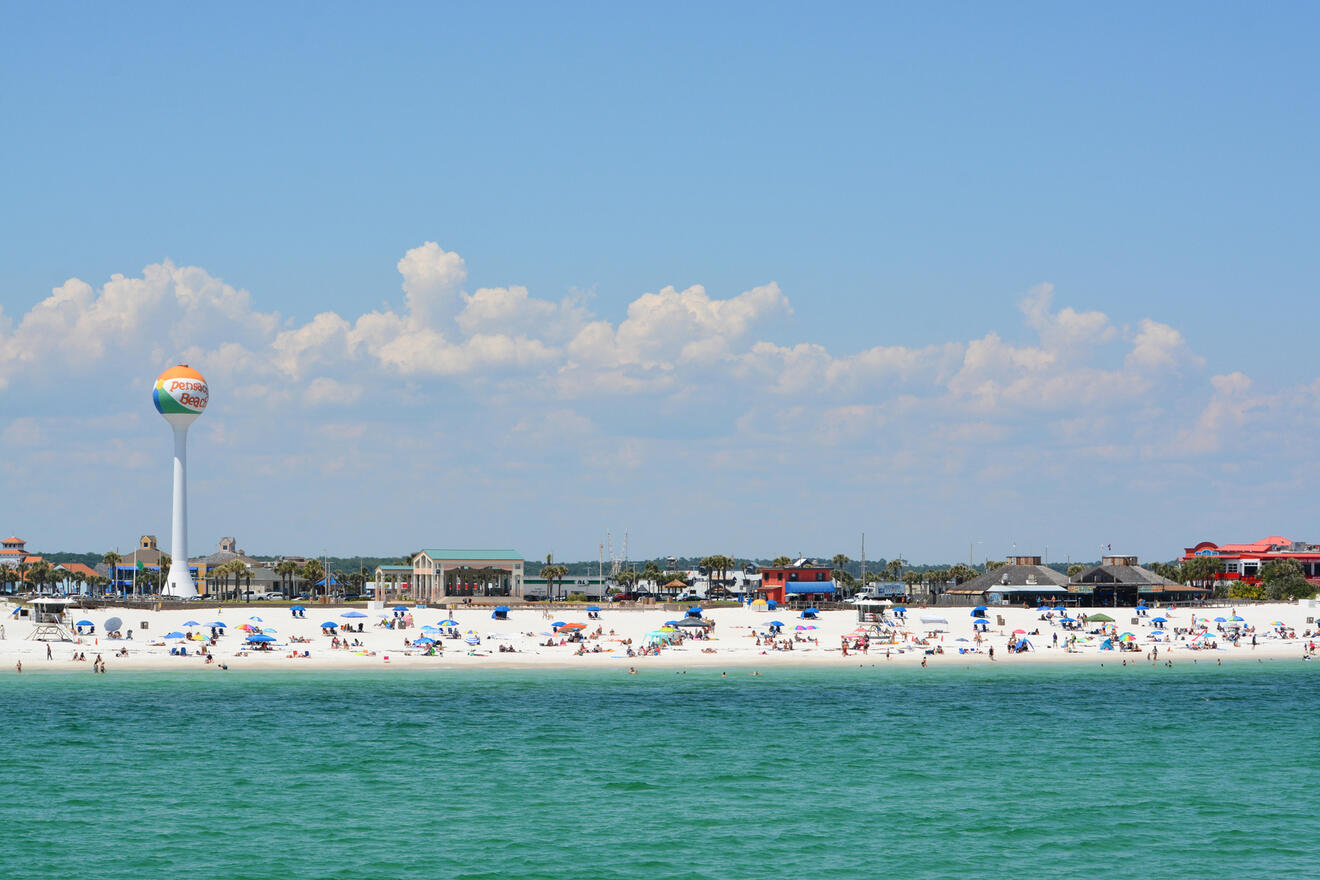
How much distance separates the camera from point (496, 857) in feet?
119

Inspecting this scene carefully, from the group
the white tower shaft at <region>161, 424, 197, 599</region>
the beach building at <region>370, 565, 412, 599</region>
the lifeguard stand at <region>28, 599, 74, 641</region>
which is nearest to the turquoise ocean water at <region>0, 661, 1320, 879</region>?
the lifeguard stand at <region>28, 599, 74, 641</region>

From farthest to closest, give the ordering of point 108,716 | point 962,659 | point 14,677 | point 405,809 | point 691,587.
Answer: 1. point 691,587
2. point 962,659
3. point 14,677
4. point 108,716
5. point 405,809

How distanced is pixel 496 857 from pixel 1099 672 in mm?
63114

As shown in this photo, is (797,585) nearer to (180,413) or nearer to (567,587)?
(567,587)

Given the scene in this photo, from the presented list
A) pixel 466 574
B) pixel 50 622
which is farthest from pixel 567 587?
pixel 50 622

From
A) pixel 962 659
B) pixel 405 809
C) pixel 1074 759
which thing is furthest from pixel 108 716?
pixel 962 659

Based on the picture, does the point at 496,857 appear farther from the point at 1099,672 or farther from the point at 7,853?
the point at 1099,672

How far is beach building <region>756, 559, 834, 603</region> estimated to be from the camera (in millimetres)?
148250

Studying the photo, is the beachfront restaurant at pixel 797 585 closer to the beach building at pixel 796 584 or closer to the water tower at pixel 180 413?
the beach building at pixel 796 584

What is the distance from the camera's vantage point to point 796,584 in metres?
149

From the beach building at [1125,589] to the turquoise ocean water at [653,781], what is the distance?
197ft

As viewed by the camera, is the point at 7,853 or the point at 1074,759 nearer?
the point at 7,853

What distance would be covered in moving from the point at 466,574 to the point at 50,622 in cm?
5598

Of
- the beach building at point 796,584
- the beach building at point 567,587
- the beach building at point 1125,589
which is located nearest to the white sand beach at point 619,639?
the beach building at point 1125,589
